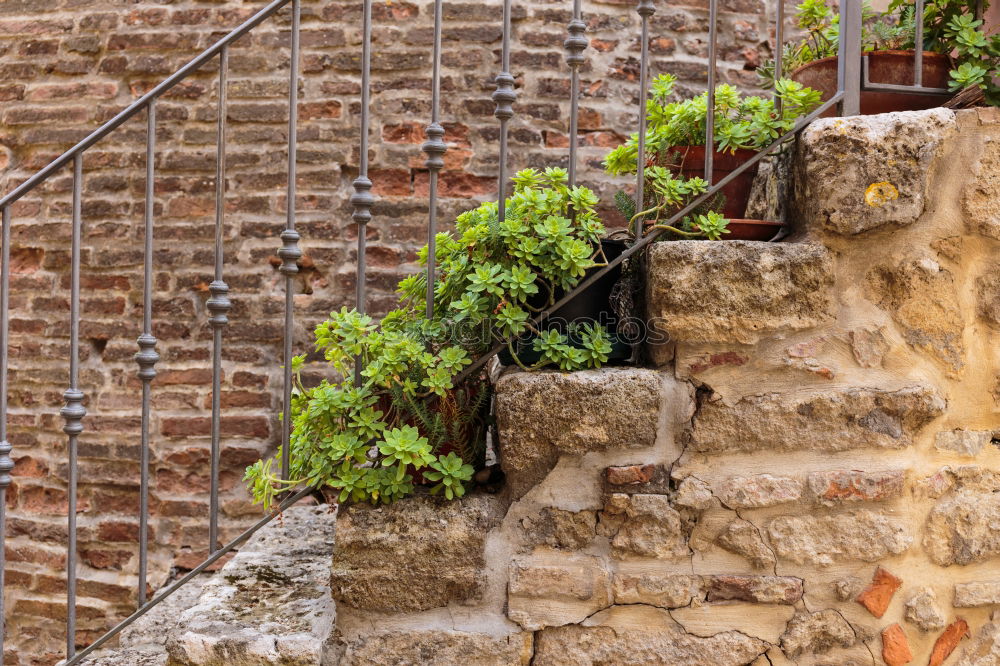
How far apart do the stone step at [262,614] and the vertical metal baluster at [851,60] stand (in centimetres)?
139

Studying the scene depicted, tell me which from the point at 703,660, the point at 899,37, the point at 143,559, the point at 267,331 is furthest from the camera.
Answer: the point at 267,331

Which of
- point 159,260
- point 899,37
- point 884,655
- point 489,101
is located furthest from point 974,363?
point 159,260

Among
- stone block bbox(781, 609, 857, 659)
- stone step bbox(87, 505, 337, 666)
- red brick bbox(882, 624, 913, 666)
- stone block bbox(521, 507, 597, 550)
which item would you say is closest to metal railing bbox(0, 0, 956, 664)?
stone step bbox(87, 505, 337, 666)

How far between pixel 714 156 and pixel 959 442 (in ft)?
2.41

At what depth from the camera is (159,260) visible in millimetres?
3234

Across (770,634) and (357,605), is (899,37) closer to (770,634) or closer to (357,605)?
(770,634)

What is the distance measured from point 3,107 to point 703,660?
3317 millimetres

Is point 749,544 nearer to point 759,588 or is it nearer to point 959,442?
point 759,588

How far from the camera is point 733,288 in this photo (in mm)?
1602

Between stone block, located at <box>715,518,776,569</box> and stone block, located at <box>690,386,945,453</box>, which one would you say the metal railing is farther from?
stone block, located at <box>715,518,776,569</box>

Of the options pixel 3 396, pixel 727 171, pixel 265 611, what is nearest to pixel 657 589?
pixel 265 611

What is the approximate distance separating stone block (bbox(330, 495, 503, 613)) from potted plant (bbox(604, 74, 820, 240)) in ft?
2.37

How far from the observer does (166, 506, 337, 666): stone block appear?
1.51 m

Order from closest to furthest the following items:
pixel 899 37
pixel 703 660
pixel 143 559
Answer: pixel 703 660
pixel 143 559
pixel 899 37
